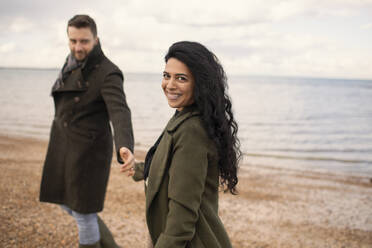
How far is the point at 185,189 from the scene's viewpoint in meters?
1.58

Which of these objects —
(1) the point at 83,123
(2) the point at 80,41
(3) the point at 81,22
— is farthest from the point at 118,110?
(3) the point at 81,22

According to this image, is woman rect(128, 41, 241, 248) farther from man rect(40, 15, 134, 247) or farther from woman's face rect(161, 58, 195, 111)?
man rect(40, 15, 134, 247)

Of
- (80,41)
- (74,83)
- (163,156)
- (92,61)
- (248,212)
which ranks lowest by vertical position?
(248,212)

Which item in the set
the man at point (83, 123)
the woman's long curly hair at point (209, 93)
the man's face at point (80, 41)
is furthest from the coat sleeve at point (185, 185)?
the man's face at point (80, 41)

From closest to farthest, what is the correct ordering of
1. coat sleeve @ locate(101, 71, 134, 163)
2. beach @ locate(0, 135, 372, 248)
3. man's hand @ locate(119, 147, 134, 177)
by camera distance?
man's hand @ locate(119, 147, 134, 177) → coat sleeve @ locate(101, 71, 134, 163) → beach @ locate(0, 135, 372, 248)

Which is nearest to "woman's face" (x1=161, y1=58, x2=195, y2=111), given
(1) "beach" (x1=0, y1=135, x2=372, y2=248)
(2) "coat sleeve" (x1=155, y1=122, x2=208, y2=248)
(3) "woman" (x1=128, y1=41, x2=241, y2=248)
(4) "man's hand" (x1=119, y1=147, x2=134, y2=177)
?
(3) "woman" (x1=128, y1=41, x2=241, y2=248)

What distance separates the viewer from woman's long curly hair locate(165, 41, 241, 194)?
1.69 meters

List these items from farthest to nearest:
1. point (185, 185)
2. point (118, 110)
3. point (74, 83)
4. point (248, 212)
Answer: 1. point (248, 212)
2. point (74, 83)
3. point (118, 110)
4. point (185, 185)

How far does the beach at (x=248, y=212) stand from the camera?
4.77m

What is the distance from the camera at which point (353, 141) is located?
50.6 ft

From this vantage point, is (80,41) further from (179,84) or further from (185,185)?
(185,185)

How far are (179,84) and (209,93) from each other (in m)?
0.16

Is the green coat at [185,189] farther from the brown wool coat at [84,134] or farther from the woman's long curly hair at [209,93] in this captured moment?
the brown wool coat at [84,134]

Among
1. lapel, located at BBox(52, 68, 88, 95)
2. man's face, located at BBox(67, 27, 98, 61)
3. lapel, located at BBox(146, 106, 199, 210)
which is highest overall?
man's face, located at BBox(67, 27, 98, 61)
